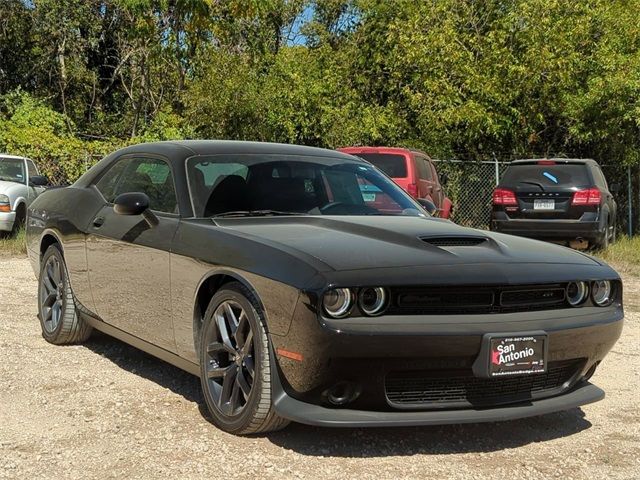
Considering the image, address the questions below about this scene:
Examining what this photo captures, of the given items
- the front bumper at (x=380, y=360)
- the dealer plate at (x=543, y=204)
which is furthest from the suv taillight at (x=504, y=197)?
the front bumper at (x=380, y=360)

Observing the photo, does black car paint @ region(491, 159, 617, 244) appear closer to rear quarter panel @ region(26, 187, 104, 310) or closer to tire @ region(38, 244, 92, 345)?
rear quarter panel @ region(26, 187, 104, 310)

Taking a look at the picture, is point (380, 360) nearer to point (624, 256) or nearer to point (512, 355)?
point (512, 355)

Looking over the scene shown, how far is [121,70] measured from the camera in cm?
2605

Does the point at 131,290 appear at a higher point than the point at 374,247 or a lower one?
lower

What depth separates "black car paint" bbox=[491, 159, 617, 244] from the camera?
12.8m

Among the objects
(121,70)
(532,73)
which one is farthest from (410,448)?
(121,70)

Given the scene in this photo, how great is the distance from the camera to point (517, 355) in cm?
381

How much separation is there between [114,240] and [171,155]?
644 millimetres

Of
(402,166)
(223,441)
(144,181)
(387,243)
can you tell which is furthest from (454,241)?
(402,166)

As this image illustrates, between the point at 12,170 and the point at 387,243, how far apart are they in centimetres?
1219

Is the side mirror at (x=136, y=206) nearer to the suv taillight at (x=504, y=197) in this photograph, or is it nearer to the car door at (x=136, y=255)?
the car door at (x=136, y=255)

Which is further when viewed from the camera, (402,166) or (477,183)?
(477,183)

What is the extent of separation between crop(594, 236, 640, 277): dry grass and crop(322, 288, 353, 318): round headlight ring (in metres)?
9.42

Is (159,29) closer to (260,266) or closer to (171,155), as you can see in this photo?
(171,155)
